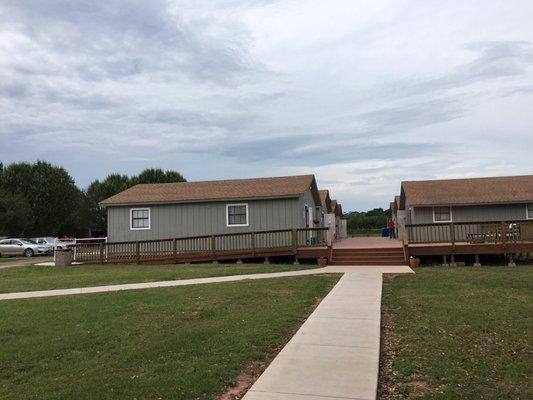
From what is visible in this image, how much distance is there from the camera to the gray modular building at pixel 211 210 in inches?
880

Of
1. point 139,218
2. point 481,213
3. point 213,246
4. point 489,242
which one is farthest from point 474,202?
point 139,218

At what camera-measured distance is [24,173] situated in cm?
5334

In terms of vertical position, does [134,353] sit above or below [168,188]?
below

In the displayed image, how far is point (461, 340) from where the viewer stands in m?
6.91

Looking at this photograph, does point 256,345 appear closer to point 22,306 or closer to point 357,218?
point 22,306

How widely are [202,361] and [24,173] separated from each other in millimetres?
53825

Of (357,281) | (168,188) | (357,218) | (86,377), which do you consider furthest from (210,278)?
(357,218)

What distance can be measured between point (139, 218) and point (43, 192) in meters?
33.8

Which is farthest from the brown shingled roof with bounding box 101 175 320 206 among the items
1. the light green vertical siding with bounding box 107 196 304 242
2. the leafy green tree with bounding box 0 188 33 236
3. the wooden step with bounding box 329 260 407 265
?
the leafy green tree with bounding box 0 188 33 236

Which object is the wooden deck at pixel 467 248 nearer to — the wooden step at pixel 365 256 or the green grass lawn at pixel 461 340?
the wooden step at pixel 365 256

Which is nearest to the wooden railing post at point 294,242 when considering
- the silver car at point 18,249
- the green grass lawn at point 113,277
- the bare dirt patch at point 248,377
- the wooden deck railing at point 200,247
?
the wooden deck railing at point 200,247

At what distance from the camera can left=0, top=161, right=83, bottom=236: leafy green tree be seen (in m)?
52.3

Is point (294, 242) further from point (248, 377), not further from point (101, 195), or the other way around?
point (101, 195)

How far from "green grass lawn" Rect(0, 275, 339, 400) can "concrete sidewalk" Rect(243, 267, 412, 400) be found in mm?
349
